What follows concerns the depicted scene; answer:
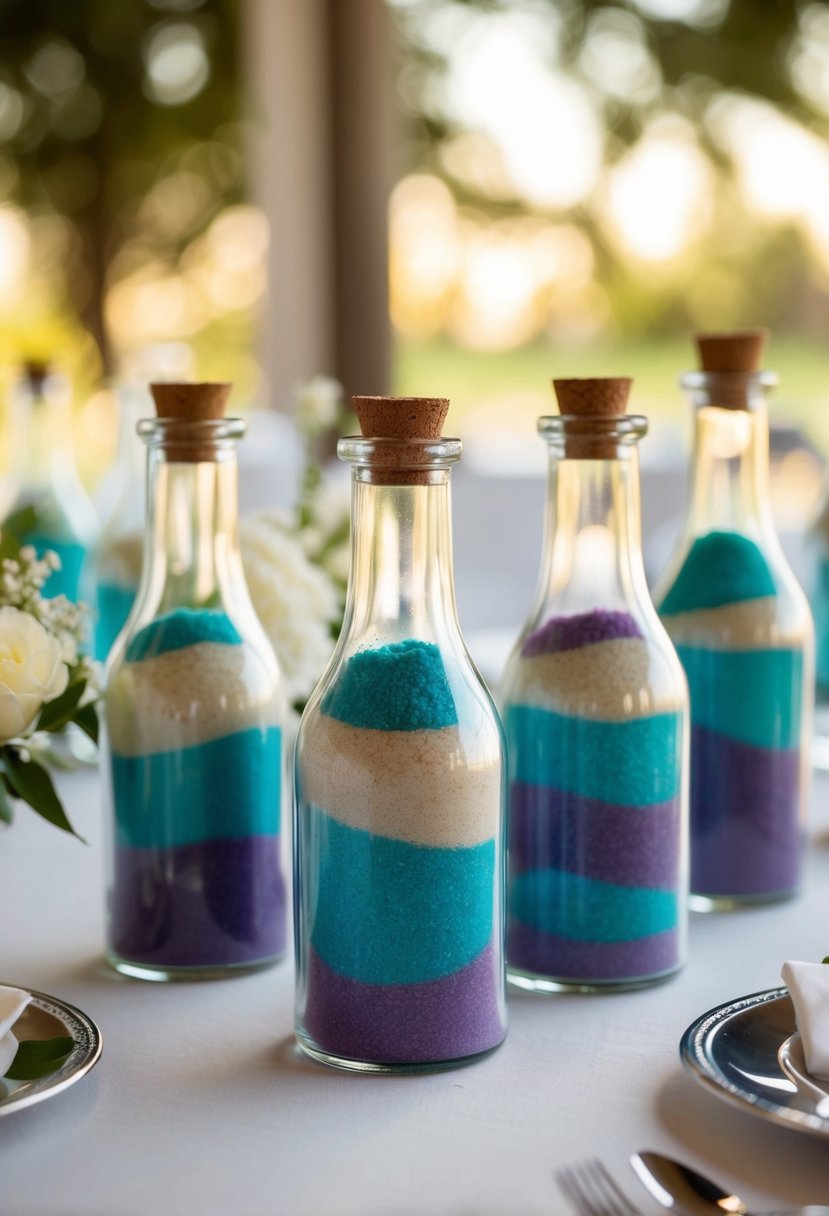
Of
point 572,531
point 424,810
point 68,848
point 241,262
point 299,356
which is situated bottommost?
point 68,848

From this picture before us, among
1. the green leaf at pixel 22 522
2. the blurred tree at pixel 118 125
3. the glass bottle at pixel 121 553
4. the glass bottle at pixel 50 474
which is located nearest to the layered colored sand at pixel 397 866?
the green leaf at pixel 22 522

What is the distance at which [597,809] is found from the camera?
0.74 metres

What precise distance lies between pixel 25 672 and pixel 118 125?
3.36 metres

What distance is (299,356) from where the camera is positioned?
13.0 feet

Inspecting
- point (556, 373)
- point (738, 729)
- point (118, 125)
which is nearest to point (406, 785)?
point (738, 729)

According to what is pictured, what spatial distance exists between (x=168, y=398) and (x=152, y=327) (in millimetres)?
3179

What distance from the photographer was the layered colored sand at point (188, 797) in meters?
0.77

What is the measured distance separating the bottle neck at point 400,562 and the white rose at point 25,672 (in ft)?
0.53

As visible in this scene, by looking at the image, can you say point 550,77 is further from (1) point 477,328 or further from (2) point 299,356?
(2) point 299,356

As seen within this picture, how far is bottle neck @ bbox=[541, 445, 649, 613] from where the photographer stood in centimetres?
75

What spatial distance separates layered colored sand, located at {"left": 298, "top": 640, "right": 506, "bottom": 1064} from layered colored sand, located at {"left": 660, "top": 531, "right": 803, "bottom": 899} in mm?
264

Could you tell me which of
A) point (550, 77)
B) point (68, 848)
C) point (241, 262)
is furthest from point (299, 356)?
point (68, 848)

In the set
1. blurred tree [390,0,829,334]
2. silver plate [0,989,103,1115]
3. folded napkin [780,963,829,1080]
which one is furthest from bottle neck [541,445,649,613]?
blurred tree [390,0,829,334]

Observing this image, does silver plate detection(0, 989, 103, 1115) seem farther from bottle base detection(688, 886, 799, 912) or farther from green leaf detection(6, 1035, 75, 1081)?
bottle base detection(688, 886, 799, 912)
